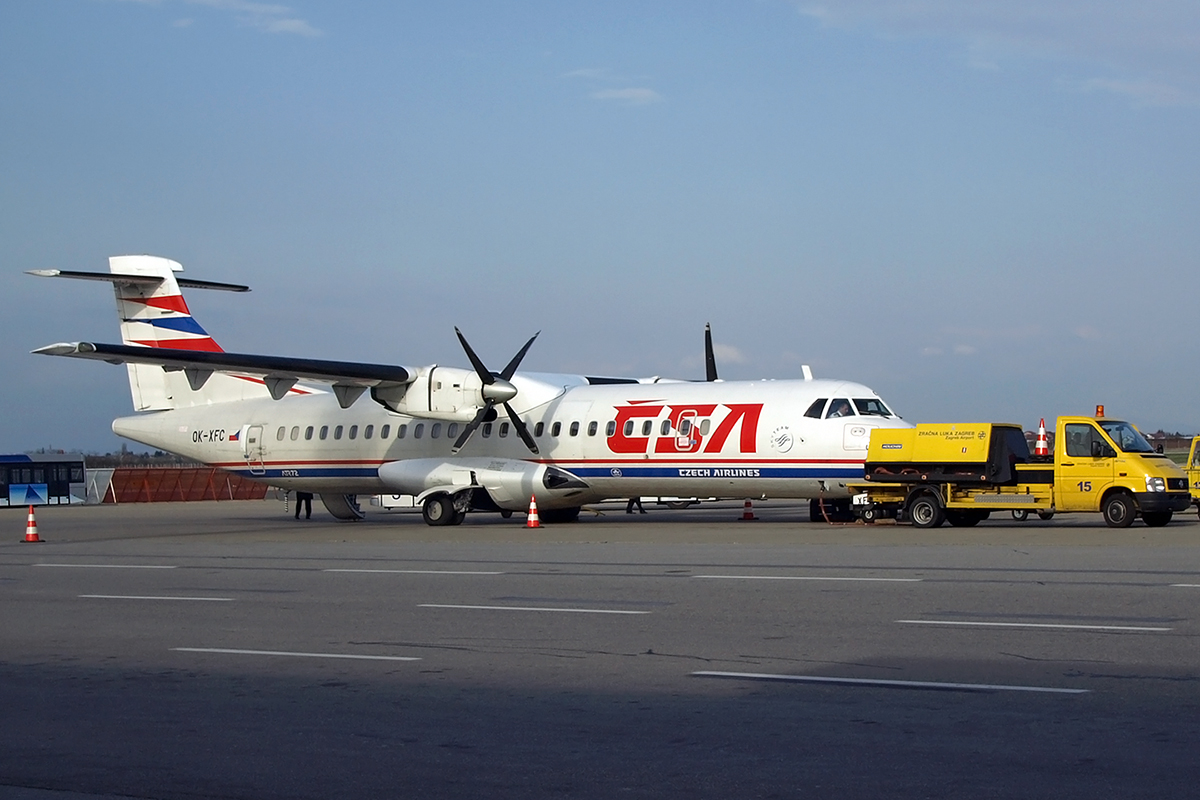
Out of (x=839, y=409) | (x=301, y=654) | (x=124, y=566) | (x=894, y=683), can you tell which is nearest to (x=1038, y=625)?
(x=894, y=683)

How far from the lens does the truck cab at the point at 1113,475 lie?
2255 cm

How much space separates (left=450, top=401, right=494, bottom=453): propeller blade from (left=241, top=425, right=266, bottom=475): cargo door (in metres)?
5.68

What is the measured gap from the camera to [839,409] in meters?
25.2

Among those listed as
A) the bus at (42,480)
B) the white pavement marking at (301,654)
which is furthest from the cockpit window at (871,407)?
the bus at (42,480)

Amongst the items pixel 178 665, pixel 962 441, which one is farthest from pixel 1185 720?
pixel 962 441

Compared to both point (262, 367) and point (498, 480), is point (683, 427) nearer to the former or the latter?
point (498, 480)

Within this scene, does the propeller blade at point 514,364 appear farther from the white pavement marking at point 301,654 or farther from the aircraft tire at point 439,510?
the white pavement marking at point 301,654

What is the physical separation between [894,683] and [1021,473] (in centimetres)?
1641

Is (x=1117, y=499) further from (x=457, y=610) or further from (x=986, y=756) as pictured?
(x=986, y=756)

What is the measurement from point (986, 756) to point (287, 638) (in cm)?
615

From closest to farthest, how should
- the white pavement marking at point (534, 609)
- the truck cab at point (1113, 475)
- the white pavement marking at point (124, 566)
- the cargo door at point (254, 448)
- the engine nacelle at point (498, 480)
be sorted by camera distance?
1. the white pavement marking at point (534, 609)
2. the white pavement marking at point (124, 566)
3. the truck cab at point (1113, 475)
4. the engine nacelle at point (498, 480)
5. the cargo door at point (254, 448)

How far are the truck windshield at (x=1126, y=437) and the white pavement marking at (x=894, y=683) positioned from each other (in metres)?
16.3

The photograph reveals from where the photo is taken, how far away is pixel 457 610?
12.1m

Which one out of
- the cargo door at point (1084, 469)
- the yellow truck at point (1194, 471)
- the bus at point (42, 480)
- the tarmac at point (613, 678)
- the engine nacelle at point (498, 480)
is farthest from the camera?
the bus at point (42, 480)
